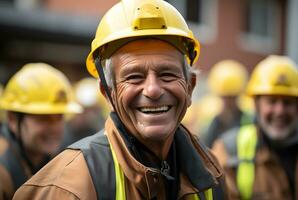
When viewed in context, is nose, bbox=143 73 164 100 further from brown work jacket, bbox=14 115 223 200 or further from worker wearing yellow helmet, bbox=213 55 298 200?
worker wearing yellow helmet, bbox=213 55 298 200

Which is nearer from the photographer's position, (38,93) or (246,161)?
Answer: (246,161)

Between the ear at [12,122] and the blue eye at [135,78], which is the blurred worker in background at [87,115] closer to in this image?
the ear at [12,122]

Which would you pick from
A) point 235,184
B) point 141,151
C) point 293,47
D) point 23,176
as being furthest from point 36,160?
point 293,47

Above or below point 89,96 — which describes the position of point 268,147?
above

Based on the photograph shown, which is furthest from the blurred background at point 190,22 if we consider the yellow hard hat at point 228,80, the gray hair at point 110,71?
the gray hair at point 110,71

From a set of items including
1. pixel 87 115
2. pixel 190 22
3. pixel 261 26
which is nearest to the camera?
pixel 87 115

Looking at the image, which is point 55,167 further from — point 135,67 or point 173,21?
point 173,21

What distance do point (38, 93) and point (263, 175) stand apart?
1.92 metres

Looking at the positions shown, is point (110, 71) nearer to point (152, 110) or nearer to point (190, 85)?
point (152, 110)

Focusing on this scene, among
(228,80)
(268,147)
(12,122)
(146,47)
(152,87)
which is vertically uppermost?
(146,47)

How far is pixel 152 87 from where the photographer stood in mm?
2561

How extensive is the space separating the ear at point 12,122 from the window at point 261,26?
1800 cm

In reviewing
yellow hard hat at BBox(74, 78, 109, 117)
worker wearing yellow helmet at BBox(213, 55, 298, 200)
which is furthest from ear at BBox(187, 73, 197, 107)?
yellow hard hat at BBox(74, 78, 109, 117)

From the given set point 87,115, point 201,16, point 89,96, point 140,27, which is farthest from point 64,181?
point 201,16
